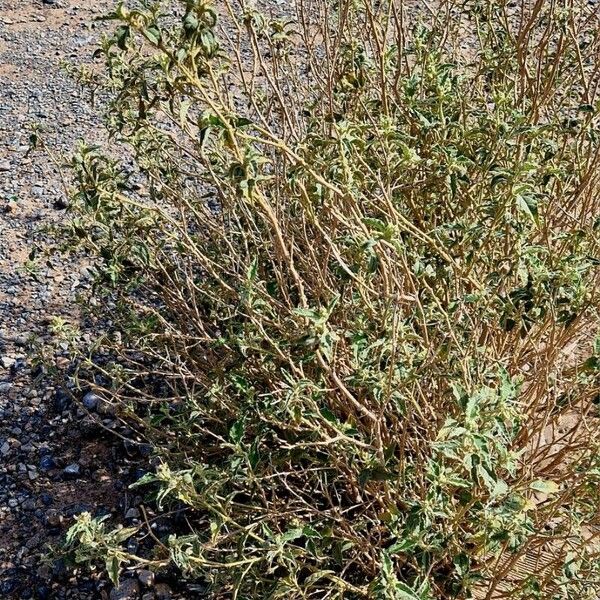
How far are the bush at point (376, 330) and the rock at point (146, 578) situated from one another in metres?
0.25

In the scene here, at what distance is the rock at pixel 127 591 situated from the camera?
9.64 feet

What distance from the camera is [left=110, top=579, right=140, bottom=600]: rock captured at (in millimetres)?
2938

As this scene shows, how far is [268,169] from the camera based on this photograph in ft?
12.5

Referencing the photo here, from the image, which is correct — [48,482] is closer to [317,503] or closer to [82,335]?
[82,335]

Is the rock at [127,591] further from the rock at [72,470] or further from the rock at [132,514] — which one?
the rock at [72,470]

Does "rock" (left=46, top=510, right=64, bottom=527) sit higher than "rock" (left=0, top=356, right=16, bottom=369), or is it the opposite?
"rock" (left=0, top=356, right=16, bottom=369)

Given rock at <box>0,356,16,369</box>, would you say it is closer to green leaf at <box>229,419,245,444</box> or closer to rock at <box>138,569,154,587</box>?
rock at <box>138,569,154,587</box>

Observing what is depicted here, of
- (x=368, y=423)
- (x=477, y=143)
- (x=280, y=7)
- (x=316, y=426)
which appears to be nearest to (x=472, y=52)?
(x=280, y=7)

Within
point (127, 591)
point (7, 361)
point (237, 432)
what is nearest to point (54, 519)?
point (127, 591)

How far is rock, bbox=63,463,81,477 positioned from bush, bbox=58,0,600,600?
11.6 inches

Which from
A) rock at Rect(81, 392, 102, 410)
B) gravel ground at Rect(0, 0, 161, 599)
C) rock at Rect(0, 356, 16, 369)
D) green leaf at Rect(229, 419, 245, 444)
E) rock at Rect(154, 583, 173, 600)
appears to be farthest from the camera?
rock at Rect(0, 356, 16, 369)

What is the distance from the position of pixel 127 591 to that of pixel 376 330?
1412 millimetres

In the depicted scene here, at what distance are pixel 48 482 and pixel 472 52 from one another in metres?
4.17

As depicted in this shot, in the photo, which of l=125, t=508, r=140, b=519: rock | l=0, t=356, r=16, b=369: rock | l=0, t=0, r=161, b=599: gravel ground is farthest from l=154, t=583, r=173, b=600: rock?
l=0, t=356, r=16, b=369: rock
